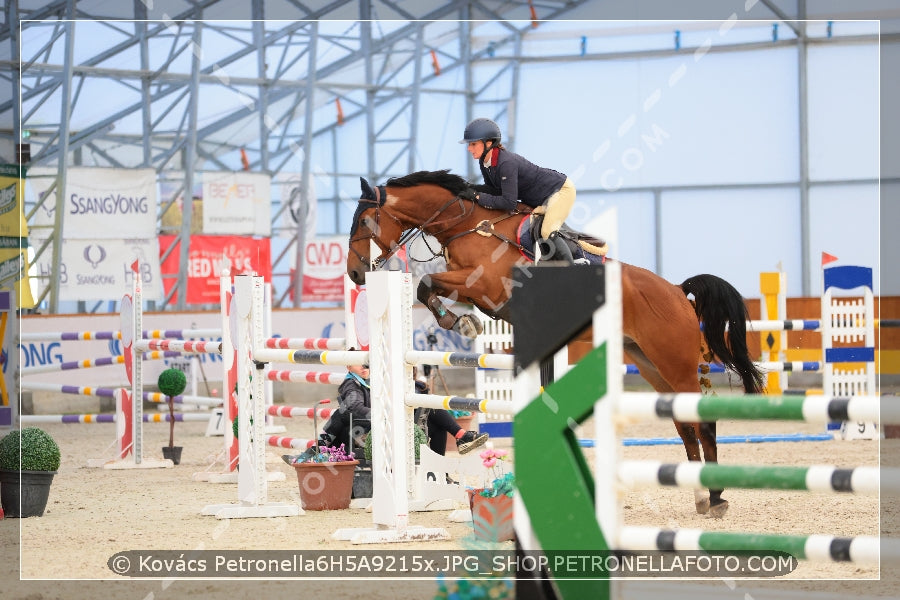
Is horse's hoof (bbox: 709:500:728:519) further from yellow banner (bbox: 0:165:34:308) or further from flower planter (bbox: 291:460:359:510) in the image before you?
yellow banner (bbox: 0:165:34:308)

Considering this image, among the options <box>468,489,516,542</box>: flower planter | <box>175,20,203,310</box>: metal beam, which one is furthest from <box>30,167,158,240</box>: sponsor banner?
<box>468,489,516,542</box>: flower planter

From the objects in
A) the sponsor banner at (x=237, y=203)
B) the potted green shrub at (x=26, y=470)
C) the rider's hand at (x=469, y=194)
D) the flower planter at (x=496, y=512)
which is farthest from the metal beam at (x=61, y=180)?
the flower planter at (x=496, y=512)

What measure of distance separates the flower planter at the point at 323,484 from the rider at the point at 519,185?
1407mm

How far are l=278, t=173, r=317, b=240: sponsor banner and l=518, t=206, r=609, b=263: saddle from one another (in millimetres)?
9762

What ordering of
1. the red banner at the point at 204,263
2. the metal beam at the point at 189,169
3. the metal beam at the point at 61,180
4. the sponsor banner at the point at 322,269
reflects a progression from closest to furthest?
the metal beam at the point at 61,180, the metal beam at the point at 189,169, the red banner at the point at 204,263, the sponsor banner at the point at 322,269

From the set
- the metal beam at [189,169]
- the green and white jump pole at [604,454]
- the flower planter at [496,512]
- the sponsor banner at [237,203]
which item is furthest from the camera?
the sponsor banner at [237,203]

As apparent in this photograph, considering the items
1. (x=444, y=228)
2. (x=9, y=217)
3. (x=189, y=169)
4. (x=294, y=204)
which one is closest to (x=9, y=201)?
(x=9, y=217)

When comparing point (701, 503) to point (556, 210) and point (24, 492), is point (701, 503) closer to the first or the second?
point (556, 210)

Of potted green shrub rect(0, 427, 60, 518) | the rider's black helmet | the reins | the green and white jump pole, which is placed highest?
the rider's black helmet

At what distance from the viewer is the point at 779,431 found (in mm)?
8945

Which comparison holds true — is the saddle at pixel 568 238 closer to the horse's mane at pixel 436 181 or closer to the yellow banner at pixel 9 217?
the horse's mane at pixel 436 181

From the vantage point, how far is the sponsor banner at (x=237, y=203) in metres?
13.7

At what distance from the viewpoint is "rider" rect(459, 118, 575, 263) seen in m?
5.05

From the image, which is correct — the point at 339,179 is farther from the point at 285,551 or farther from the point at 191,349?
the point at 285,551
